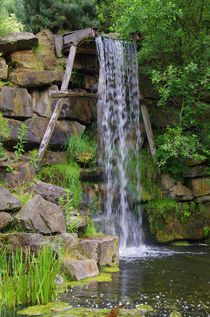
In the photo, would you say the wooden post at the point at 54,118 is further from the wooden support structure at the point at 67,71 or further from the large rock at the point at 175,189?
the large rock at the point at 175,189

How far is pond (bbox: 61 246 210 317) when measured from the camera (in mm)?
6176

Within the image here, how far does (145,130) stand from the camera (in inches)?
566

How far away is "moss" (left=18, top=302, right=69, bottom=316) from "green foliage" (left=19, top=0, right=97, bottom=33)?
11.4m

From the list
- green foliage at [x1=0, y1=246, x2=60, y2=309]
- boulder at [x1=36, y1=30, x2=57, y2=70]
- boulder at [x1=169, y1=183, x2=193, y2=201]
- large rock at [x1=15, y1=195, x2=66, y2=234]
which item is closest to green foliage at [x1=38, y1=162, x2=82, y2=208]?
boulder at [x1=169, y1=183, x2=193, y2=201]

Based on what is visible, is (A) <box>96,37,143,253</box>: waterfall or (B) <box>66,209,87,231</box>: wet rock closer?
(B) <box>66,209,87,231</box>: wet rock

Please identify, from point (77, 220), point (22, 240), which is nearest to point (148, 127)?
point (77, 220)

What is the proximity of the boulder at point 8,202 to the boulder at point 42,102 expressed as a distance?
192 inches

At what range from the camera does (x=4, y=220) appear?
8.02m

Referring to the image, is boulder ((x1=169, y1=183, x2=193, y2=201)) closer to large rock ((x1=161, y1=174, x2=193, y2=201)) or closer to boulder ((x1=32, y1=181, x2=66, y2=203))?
large rock ((x1=161, y1=174, x2=193, y2=201))

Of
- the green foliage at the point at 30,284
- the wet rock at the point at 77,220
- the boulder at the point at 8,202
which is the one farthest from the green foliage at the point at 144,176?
the green foliage at the point at 30,284

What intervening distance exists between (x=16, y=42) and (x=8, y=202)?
6425 millimetres

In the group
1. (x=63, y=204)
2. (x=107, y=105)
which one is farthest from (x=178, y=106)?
(x=63, y=204)

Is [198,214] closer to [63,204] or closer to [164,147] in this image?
[164,147]

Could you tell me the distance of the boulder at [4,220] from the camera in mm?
7999
